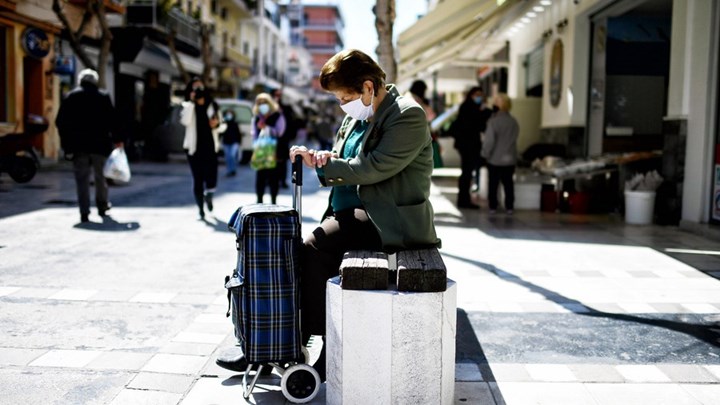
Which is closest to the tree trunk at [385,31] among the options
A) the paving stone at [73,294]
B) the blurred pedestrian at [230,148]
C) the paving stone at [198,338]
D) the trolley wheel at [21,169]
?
the paving stone at [73,294]

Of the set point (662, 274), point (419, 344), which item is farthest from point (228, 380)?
point (662, 274)

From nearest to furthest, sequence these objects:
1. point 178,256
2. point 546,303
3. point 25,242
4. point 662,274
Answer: point 546,303 < point 662,274 < point 178,256 < point 25,242

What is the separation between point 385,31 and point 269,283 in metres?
5.73

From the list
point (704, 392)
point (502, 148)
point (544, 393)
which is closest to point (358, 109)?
point (544, 393)

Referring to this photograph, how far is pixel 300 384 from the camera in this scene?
3.58 metres

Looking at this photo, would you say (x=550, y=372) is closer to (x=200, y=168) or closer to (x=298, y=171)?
(x=298, y=171)

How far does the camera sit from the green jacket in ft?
11.6

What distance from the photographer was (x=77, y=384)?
12.4 feet

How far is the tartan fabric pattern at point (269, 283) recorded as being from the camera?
11.5 feet

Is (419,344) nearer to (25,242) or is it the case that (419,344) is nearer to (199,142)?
(25,242)

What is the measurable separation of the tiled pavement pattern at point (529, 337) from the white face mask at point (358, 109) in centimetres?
139

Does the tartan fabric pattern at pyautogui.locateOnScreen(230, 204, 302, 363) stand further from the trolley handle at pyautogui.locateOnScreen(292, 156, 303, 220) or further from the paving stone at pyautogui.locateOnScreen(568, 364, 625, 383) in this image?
the paving stone at pyautogui.locateOnScreen(568, 364, 625, 383)

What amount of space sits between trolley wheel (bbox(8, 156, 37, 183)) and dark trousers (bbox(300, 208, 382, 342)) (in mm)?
12010

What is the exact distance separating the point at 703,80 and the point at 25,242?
767cm
